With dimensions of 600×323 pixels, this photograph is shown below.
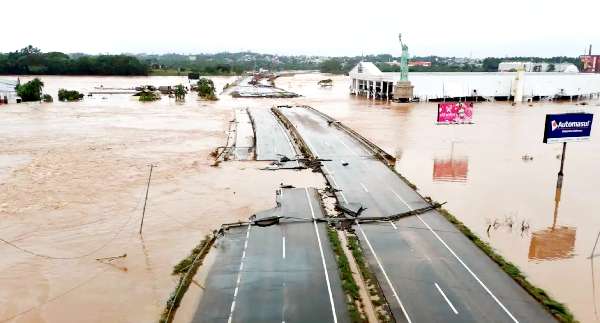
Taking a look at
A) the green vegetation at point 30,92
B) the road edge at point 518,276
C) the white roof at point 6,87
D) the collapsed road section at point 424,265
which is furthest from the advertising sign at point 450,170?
the white roof at point 6,87

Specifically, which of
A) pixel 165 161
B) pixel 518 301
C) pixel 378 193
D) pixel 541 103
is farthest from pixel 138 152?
pixel 541 103

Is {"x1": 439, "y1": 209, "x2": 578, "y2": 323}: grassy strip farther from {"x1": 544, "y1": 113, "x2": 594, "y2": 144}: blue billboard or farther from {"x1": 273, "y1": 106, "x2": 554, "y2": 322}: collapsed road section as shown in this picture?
{"x1": 544, "y1": 113, "x2": 594, "y2": 144}: blue billboard

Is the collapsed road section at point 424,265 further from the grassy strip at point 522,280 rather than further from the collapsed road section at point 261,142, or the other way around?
the collapsed road section at point 261,142

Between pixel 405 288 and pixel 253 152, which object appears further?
pixel 253 152

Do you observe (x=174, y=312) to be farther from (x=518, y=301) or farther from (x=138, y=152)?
(x=138, y=152)

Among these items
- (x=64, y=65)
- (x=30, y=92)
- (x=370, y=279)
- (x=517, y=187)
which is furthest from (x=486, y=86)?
(x=64, y=65)

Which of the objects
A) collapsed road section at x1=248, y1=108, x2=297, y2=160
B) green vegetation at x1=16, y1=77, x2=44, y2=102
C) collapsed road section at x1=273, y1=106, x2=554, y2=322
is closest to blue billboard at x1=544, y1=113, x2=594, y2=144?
collapsed road section at x1=273, y1=106, x2=554, y2=322
